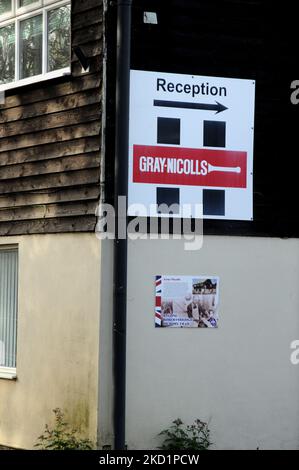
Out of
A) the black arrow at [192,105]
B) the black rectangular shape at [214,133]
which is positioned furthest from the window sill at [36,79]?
the black rectangular shape at [214,133]

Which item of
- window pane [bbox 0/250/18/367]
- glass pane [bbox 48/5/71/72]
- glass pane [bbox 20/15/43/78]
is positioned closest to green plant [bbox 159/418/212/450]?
window pane [bbox 0/250/18/367]

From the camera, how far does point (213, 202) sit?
11820 millimetres

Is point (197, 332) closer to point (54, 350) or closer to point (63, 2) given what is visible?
point (54, 350)

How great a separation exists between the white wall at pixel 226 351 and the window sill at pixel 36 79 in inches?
83.9

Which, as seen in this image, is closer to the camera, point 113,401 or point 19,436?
point 113,401

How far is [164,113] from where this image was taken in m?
11.7

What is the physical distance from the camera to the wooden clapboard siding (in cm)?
1174

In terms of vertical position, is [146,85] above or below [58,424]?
above

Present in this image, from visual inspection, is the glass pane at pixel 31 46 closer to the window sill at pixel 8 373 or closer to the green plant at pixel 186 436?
the window sill at pixel 8 373

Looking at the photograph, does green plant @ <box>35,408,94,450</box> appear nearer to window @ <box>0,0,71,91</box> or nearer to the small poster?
the small poster

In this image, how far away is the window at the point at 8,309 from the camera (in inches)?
510

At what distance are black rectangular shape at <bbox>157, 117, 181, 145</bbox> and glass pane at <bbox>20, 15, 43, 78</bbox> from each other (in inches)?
76.1

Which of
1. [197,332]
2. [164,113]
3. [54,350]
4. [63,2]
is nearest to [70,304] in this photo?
[54,350]
